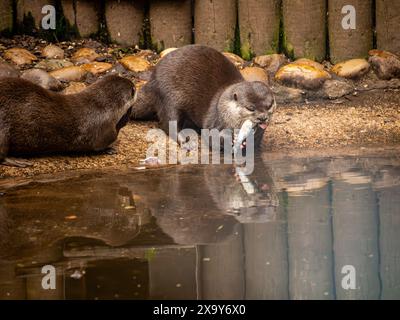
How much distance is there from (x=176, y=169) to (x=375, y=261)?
82.3 inches

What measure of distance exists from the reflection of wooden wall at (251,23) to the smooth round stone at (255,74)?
0.82ft

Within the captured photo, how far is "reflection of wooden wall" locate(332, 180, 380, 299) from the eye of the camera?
10.1ft

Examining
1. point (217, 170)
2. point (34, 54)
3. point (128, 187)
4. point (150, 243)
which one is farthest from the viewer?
point (34, 54)

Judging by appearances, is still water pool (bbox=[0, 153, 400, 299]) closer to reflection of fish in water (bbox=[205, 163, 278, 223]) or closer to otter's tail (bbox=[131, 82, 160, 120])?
reflection of fish in water (bbox=[205, 163, 278, 223])

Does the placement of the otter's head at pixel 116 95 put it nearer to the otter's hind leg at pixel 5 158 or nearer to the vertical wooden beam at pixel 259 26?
the otter's hind leg at pixel 5 158

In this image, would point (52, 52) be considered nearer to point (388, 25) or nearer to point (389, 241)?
point (388, 25)

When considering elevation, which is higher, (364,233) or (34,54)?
(34,54)

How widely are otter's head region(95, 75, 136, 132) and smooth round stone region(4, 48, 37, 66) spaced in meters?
1.32

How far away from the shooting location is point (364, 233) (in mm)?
3680

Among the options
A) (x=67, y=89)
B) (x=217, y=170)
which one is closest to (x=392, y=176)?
(x=217, y=170)

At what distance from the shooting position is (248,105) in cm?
553

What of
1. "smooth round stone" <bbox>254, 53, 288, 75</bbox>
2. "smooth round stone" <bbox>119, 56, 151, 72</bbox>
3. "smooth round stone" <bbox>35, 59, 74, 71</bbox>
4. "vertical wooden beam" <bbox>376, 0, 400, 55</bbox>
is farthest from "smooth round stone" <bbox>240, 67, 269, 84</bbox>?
"smooth round stone" <bbox>35, 59, 74, 71</bbox>

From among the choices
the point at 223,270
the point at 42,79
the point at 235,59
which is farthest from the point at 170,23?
the point at 223,270

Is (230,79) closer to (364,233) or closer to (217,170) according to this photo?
(217,170)
